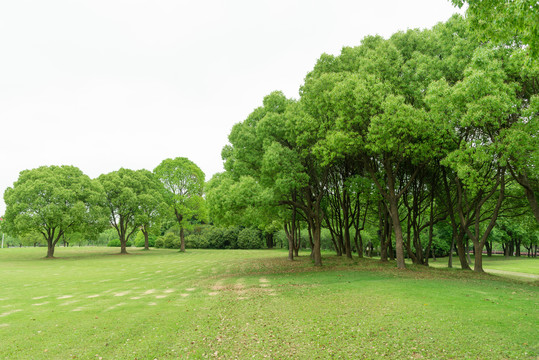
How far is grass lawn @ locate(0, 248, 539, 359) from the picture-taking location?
24.3ft

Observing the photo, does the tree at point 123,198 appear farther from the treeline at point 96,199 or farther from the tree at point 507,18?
the tree at point 507,18

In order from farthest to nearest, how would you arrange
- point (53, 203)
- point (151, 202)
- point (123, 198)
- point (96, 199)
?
point (151, 202) → point (123, 198) → point (96, 199) → point (53, 203)

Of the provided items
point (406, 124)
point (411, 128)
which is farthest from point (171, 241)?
point (406, 124)

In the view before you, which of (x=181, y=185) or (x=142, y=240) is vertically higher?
(x=181, y=185)

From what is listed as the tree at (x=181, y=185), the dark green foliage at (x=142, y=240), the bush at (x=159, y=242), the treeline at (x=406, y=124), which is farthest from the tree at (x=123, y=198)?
the treeline at (x=406, y=124)

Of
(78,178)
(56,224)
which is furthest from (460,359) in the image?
(78,178)

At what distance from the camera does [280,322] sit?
9672 millimetres

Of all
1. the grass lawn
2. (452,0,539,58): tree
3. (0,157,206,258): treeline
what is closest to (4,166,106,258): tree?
(0,157,206,258): treeline

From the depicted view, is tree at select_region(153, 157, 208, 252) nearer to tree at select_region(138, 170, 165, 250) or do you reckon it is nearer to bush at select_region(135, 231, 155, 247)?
tree at select_region(138, 170, 165, 250)

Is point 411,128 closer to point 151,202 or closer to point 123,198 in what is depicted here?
point 151,202

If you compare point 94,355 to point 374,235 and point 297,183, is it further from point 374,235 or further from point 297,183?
point 374,235

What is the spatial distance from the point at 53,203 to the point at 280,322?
43132 millimetres

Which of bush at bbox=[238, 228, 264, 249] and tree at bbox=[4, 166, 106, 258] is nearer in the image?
tree at bbox=[4, 166, 106, 258]

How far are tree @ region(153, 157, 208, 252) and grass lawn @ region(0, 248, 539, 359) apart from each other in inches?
1630
